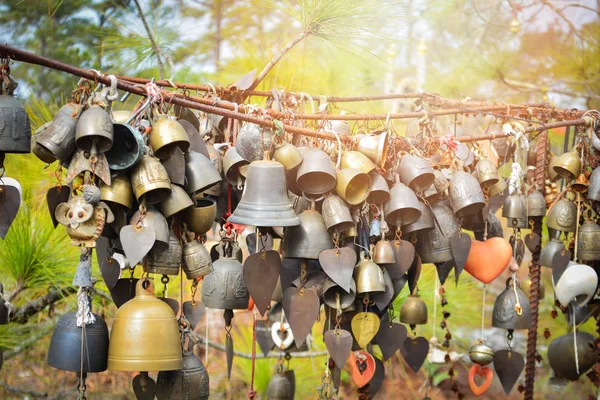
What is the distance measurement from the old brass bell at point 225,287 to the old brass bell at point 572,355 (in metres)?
1.77

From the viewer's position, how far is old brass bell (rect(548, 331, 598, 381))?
137 inches

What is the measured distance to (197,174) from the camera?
6.81 ft

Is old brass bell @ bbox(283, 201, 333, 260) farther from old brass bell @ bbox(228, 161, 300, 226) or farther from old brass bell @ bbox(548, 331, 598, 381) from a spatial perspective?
old brass bell @ bbox(548, 331, 598, 381)

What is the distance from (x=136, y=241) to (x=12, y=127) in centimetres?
43

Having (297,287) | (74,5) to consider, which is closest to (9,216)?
(297,287)

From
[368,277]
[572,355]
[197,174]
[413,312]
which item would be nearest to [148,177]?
[197,174]

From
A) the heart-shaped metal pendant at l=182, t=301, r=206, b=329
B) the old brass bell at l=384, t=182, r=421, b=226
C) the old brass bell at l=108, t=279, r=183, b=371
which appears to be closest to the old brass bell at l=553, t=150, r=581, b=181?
the old brass bell at l=384, t=182, r=421, b=226

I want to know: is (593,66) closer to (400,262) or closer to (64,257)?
(400,262)

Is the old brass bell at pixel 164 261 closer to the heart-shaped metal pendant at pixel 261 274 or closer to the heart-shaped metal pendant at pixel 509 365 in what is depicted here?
the heart-shaped metal pendant at pixel 261 274

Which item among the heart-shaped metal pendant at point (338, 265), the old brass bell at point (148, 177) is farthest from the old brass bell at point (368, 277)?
the old brass bell at point (148, 177)

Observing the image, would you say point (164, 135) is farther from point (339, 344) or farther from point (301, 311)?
point (339, 344)

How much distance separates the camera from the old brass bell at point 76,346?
6.07 ft

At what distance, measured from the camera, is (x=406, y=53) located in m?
10.5

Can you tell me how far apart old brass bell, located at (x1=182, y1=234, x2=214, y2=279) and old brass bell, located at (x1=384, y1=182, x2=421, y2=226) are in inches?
27.0
